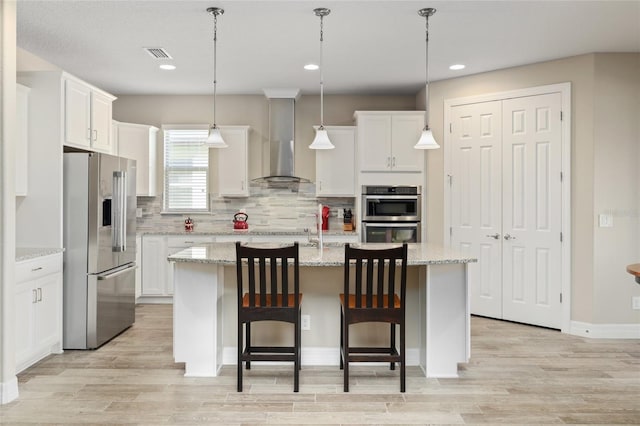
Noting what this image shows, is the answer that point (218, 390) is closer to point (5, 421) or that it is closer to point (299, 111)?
point (5, 421)

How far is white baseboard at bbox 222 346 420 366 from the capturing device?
3.83 m

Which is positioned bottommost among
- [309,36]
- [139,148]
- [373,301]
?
[373,301]

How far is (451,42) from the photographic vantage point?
4.46 meters

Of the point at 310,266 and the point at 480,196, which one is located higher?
the point at 480,196

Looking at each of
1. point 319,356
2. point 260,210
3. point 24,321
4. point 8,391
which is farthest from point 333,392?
point 260,210

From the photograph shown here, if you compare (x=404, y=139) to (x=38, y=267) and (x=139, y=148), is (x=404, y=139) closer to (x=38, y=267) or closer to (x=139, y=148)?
(x=139, y=148)

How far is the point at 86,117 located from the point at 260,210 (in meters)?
2.63

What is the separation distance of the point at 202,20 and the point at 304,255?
6.73ft

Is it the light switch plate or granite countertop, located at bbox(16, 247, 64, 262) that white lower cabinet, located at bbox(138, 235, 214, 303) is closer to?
granite countertop, located at bbox(16, 247, 64, 262)

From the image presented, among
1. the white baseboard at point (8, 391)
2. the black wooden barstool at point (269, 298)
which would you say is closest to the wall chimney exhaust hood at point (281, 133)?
the black wooden barstool at point (269, 298)

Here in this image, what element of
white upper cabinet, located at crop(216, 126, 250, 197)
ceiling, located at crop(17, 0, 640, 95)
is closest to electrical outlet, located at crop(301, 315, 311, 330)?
ceiling, located at crop(17, 0, 640, 95)

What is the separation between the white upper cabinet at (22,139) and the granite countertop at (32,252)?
0.46m

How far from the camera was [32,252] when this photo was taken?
151 inches

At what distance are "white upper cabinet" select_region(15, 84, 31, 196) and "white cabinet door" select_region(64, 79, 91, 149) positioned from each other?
0.96ft
